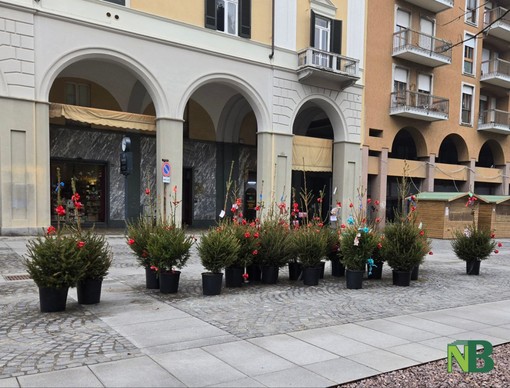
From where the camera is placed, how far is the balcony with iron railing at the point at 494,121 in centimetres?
2958

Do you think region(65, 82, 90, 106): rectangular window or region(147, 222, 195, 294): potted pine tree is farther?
region(65, 82, 90, 106): rectangular window

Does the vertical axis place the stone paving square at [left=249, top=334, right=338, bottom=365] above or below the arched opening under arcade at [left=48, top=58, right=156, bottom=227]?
below

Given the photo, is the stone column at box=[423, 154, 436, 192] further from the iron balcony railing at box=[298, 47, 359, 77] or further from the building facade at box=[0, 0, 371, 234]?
the iron balcony railing at box=[298, 47, 359, 77]

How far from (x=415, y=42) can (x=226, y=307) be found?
24.1 meters

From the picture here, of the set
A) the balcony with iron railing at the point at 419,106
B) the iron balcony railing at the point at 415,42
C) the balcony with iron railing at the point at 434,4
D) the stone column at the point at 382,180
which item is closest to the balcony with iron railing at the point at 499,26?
the balcony with iron railing at the point at 434,4

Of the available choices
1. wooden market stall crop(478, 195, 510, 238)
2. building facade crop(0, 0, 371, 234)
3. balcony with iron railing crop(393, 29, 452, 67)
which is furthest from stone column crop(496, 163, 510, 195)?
building facade crop(0, 0, 371, 234)

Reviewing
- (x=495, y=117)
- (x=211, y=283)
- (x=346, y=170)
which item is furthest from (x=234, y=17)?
(x=495, y=117)

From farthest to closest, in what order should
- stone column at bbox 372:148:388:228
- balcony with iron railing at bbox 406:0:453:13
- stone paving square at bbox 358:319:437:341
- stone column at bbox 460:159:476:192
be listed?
stone column at bbox 460:159:476:192 < balcony with iron railing at bbox 406:0:453:13 < stone column at bbox 372:148:388:228 < stone paving square at bbox 358:319:437:341

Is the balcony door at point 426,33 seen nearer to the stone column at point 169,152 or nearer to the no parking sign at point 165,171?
the stone column at point 169,152

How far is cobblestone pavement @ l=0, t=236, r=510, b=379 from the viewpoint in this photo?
15.0ft

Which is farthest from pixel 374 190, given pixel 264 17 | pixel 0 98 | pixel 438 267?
pixel 0 98

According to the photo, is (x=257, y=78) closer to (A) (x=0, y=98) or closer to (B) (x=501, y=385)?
(A) (x=0, y=98)

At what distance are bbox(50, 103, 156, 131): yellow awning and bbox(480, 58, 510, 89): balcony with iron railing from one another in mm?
23463

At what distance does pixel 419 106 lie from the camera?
1019 inches
